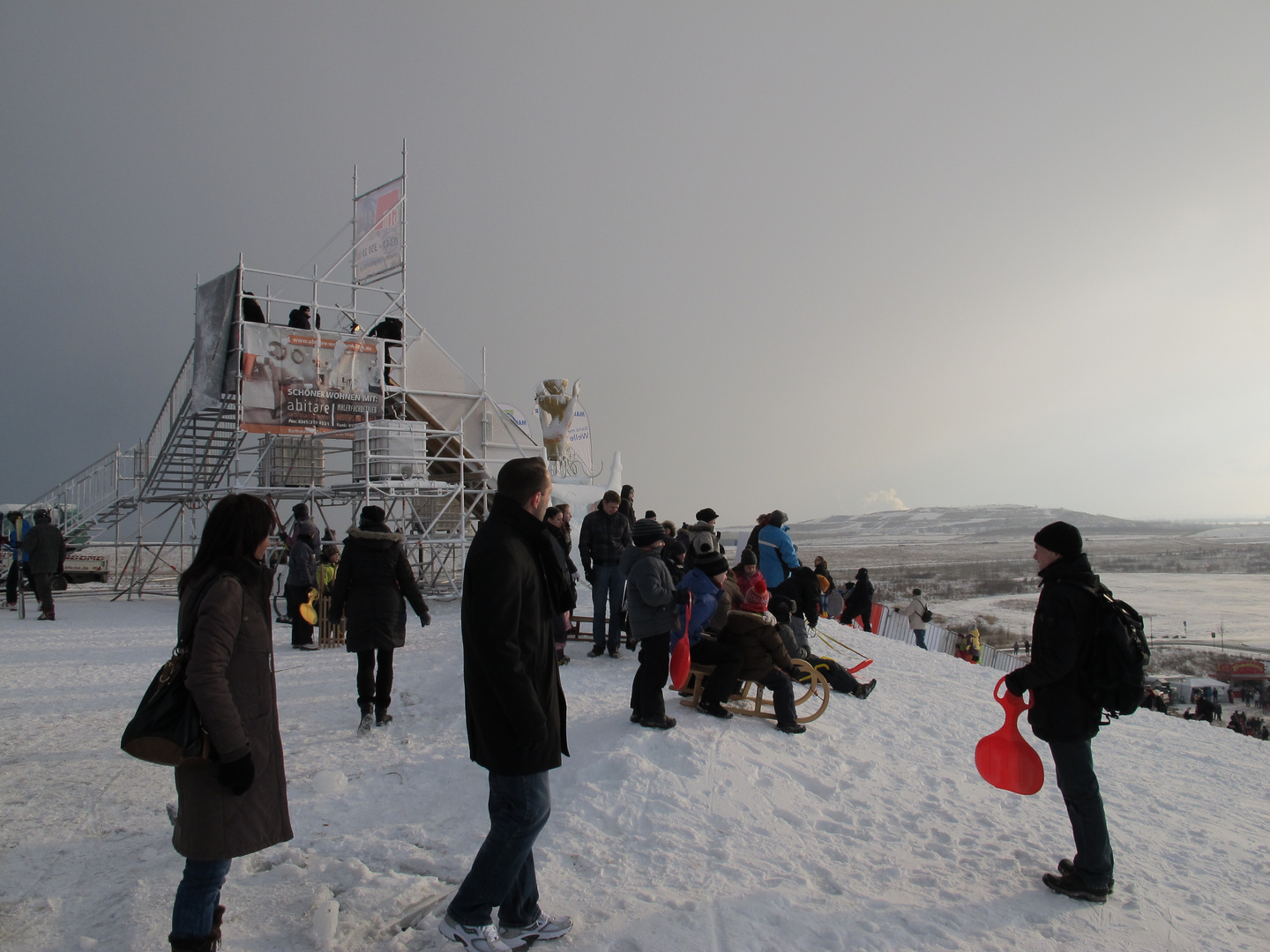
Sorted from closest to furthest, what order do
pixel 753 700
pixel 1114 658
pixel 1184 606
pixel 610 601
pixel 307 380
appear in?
pixel 1114 658
pixel 753 700
pixel 610 601
pixel 307 380
pixel 1184 606

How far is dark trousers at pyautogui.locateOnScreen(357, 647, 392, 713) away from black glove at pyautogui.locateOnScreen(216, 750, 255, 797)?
359 centimetres

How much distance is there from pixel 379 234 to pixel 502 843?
1847 centimetres

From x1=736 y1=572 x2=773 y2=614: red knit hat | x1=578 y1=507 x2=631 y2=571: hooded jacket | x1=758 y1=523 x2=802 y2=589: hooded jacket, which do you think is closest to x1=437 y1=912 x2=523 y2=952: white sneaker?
x1=736 y1=572 x2=773 y2=614: red knit hat

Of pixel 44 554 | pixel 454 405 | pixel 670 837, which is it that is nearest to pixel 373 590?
pixel 670 837

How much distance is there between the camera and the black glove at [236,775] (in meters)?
2.52

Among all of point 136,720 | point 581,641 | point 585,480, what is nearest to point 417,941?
point 136,720

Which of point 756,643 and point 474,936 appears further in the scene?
point 756,643

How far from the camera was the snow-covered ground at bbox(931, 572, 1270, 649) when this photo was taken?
42.9 m

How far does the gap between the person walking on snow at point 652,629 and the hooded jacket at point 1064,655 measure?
268cm

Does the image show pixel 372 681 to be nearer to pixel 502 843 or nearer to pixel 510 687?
pixel 502 843

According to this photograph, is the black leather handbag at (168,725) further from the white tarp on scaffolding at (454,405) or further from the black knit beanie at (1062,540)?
the white tarp on scaffolding at (454,405)

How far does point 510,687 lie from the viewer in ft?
8.82

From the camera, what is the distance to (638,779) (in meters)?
4.92

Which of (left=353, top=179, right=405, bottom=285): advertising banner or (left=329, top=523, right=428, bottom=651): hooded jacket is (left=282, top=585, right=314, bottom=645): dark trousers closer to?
(left=329, top=523, right=428, bottom=651): hooded jacket
